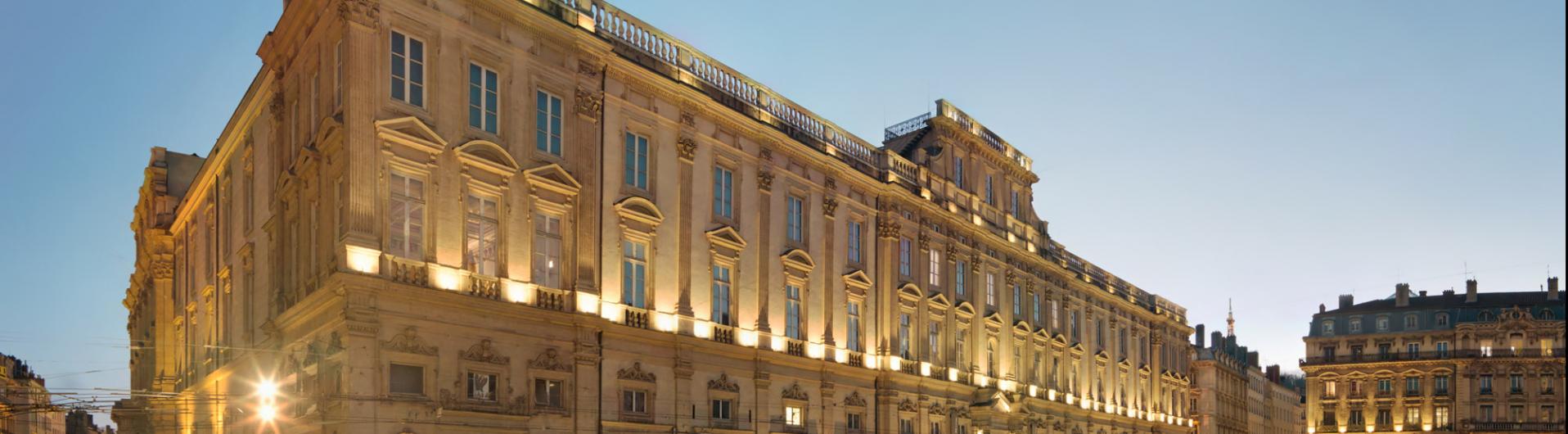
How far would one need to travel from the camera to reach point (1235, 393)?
386ft

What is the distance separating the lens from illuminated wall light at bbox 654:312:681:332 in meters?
35.5

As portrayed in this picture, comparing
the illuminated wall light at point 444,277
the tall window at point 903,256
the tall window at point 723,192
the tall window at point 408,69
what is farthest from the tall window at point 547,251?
the tall window at point 903,256

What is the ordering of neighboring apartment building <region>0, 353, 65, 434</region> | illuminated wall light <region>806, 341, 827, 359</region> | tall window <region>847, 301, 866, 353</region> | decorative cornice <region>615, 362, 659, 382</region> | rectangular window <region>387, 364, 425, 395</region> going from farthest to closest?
neighboring apartment building <region>0, 353, 65, 434</region> < tall window <region>847, 301, 866, 353</region> < illuminated wall light <region>806, 341, 827, 359</region> < decorative cornice <region>615, 362, 659, 382</region> < rectangular window <region>387, 364, 425, 395</region>

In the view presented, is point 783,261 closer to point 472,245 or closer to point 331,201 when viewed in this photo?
point 472,245

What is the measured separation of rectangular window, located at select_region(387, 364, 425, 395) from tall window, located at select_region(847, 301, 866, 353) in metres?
20.0

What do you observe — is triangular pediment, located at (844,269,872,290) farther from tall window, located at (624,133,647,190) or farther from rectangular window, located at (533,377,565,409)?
rectangular window, located at (533,377,565,409)

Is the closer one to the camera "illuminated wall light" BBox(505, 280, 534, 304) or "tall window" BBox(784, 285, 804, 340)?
"illuminated wall light" BBox(505, 280, 534, 304)

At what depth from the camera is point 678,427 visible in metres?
35.9

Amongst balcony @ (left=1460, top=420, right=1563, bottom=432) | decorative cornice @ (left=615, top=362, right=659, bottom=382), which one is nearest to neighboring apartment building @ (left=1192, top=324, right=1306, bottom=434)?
balcony @ (left=1460, top=420, right=1563, bottom=432)

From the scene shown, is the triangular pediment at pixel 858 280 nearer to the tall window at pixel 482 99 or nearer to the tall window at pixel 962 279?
the tall window at pixel 962 279

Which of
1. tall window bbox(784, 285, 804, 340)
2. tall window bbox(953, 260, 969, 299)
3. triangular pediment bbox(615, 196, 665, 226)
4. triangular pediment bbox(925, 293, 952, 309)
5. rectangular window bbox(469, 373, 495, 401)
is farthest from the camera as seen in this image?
tall window bbox(953, 260, 969, 299)

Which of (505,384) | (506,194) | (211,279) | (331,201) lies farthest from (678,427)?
(211,279)

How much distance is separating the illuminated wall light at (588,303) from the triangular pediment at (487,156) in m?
3.93

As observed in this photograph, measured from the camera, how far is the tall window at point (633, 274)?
113 ft
